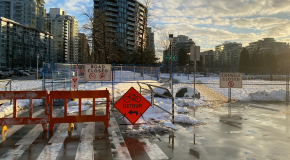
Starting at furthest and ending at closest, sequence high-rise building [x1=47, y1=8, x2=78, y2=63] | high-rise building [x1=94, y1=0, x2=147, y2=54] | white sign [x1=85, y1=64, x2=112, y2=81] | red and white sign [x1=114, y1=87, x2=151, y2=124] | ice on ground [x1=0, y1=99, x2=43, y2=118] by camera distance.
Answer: high-rise building [x1=47, y1=8, x2=78, y2=63] < high-rise building [x1=94, y1=0, x2=147, y2=54] < white sign [x1=85, y1=64, x2=112, y2=81] < ice on ground [x1=0, y1=99, x2=43, y2=118] < red and white sign [x1=114, y1=87, x2=151, y2=124]

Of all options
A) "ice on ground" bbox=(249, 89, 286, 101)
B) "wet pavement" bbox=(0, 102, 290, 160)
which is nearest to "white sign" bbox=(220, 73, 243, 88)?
"ice on ground" bbox=(249, 89, 286, 101)

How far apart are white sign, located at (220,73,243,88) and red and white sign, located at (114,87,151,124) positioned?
8.36 metres

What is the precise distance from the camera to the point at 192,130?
775 cm

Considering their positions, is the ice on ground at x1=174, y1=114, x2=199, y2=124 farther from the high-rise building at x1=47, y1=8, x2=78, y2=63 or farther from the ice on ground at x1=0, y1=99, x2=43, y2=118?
the high-rise building at x1=47, y1=8, x2=78, y2=63

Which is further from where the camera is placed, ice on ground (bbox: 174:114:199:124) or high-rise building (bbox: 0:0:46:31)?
high-rise building (bbox: 0:0:46:31)

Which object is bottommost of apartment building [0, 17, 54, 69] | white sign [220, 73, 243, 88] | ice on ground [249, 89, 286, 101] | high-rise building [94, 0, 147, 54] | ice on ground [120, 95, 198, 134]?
ice on ground [120, 95, 198, 134]

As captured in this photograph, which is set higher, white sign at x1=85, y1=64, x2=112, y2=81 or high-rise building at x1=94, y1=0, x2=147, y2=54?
high-rise building at x1=94, y1=0, x2=147, y2=54

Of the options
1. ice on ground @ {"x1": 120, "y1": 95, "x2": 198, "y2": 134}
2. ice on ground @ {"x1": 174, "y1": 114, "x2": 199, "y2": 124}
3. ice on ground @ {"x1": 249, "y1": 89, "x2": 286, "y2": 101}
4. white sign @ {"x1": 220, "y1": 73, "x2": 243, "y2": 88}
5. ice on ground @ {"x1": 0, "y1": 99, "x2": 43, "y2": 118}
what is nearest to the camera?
ice on ground @ {"x1": 120, "y1": 95, "x2": 198, "y2": 134}

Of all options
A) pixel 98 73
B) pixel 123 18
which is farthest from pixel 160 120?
pixel 123 18

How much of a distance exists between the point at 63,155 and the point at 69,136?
1.62m

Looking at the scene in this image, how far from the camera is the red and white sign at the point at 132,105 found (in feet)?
27.0

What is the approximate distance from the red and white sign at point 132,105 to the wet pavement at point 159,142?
0.48 meters

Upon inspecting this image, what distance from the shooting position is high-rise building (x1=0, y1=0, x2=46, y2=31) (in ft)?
413

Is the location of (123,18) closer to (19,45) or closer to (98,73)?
(19,45)
